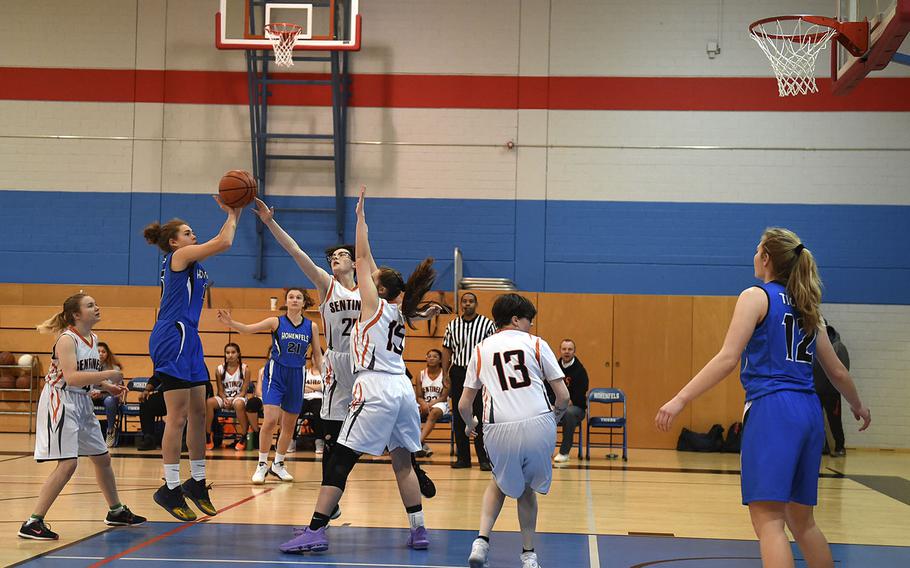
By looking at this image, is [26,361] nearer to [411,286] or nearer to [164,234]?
[164,234]

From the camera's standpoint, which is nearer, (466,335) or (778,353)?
(778,353)

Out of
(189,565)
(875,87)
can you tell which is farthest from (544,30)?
(189,565)

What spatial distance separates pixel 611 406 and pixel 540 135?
4.44m

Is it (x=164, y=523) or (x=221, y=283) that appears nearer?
(x=164, y=523)

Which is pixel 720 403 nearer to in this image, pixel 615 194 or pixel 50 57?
pixel 615 194

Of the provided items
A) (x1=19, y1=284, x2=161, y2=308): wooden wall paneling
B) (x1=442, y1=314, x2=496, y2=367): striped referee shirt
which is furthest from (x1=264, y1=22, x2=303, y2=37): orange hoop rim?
(x1=442, y1=314, x2=496, y2=367): striped referee shirt

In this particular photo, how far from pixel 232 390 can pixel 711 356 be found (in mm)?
6913

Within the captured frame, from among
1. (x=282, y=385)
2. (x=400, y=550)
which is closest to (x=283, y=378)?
(x=282, y=385)

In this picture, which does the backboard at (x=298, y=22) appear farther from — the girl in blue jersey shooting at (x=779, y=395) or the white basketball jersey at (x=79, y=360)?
the girl in blue jersey shooting at (x=779, y=395)

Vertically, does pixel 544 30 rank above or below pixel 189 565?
above

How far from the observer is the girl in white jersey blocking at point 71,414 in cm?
563

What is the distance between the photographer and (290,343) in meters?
8.77

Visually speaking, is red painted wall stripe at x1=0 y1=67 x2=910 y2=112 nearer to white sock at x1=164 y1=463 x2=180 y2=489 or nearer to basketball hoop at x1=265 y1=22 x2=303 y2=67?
basketball hoop at x1=265 y1=22 x2=303 y2=67

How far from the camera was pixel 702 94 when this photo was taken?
578 inches
